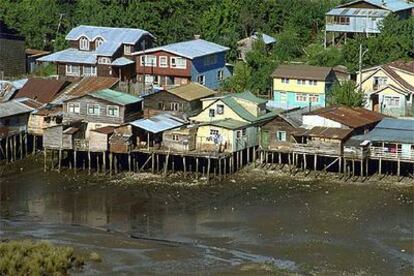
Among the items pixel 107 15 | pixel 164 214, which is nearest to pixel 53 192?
pixel 164 214

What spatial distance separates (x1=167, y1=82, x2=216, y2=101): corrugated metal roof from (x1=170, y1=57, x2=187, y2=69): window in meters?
6.22

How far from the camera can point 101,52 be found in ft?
246

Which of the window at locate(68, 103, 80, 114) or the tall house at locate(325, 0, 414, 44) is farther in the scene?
the tall house at locate(325, 0, 414, 44)

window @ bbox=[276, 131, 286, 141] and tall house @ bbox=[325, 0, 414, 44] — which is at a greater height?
tall house @ bbox=[325, 0, 414, 44]

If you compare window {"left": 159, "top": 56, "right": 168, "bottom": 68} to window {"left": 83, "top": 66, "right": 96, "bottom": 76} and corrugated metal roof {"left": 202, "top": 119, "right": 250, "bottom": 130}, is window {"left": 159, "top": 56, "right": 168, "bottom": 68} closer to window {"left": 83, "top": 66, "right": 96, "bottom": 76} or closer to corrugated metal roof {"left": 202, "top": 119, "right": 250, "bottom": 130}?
window {"left": 83, "top": 66, "right": 96, "bottom": 76}

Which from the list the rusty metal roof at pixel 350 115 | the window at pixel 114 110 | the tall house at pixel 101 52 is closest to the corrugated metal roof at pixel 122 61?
the tall house at pixel 101 52

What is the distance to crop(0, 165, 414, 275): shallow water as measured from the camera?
4197cm

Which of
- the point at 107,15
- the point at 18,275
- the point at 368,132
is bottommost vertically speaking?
the point at 18,275

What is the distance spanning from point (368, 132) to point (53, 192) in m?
17.8

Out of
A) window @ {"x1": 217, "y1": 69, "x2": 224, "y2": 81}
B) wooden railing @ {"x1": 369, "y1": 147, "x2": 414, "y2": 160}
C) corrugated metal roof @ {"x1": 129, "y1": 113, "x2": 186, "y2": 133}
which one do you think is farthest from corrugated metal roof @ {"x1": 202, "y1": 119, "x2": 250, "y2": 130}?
window @ {"x1": 217, "y1": 69, "x2": 224, "y2": 81}

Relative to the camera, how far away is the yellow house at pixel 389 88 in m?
64.5

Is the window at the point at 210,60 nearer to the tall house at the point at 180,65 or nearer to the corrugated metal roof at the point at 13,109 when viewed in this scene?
the tall house at the point at 180,65

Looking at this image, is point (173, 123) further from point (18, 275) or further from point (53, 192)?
point (18, 275)

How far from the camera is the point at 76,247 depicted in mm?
44250
